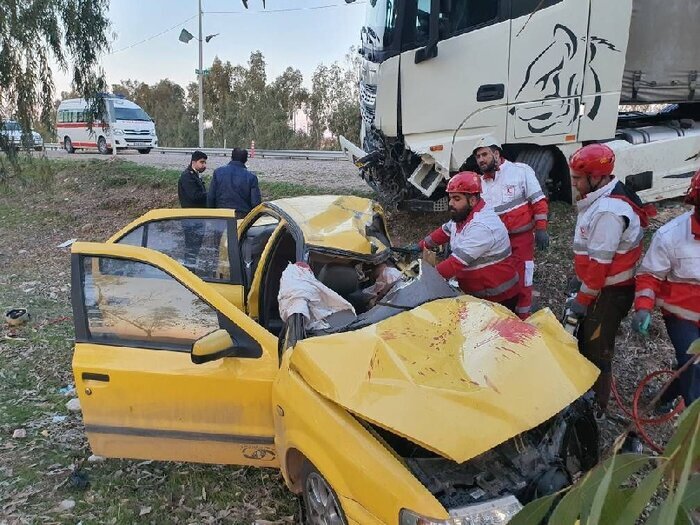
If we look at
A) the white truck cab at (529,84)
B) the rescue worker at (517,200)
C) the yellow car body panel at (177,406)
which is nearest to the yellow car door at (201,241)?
the yellow car body panel at (177,406)

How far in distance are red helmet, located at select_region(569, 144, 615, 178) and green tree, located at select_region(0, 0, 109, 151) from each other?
A: 518 cm

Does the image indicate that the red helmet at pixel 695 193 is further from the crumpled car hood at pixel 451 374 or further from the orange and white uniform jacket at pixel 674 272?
the crumpled car hood at pixel 451 374

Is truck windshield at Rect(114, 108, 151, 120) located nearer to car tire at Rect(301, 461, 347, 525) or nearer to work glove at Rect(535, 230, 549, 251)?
work glove at Rect(535, 230, 549, 251)

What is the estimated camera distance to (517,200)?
189 inches

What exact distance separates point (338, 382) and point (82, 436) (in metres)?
2.26

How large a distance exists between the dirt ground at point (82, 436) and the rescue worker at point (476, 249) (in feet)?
3.69

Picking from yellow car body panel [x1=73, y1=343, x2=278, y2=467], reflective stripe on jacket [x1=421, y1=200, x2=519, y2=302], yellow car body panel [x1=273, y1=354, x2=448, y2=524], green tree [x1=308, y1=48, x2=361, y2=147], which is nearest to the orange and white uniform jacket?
reflective stripe on jacket [x1=421, y1=200, x2=519, y2=302]

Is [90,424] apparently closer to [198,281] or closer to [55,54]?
[198,281]

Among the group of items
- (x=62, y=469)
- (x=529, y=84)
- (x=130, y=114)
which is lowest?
(x=62, y=469)

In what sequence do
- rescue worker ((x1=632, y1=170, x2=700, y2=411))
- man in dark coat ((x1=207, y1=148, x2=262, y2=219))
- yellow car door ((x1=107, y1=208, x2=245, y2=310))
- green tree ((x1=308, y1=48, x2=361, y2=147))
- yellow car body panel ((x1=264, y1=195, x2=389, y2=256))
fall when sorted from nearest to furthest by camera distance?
rescue worker ((x1=632, y1=170, x2=700, y2=411))
yellow car body panel ((x1=264, y1=195, x2=389, y2=256))
yellow car door ((x1=107, y1=208, x2=245, y2=310))
man in dark coat ((x1=207, y1=148, x2=262, y2=219))
green tree ((x1=308, y1=48, x2=361, y2=147))

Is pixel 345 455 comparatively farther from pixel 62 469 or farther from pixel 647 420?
pixel 62 469

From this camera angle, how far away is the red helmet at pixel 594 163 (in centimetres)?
334

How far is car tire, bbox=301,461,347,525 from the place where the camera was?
7.65ft

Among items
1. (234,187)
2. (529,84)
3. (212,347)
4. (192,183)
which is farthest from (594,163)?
(192,183)
